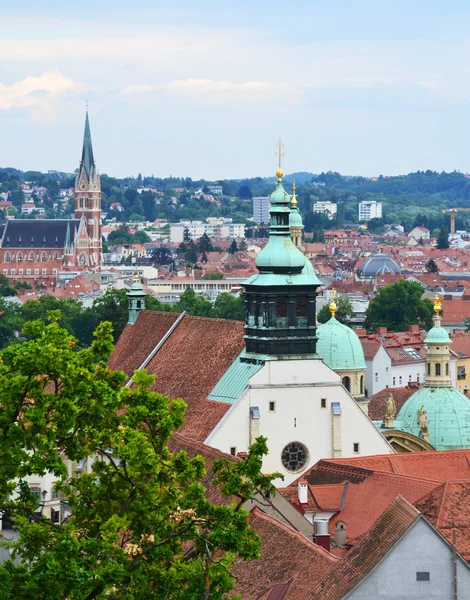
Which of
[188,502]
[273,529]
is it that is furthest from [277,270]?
[188,502]

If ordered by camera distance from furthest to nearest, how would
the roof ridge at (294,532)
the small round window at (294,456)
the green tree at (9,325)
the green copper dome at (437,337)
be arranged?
the green tree at (9,325) < the green copper dome at (437,337) < the small round window at (294,456) < the roof ridge at (294,532)

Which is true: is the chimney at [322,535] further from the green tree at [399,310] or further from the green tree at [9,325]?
the green tree at [399,310]

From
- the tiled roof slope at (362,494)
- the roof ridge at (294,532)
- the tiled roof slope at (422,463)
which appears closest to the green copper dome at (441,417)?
the tiled roof slope at (422,463)

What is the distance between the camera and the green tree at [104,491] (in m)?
29.3

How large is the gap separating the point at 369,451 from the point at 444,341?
11.8m

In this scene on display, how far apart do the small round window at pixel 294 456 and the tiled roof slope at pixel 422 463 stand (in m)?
2.81

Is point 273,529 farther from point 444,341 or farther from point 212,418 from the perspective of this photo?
point 444,341

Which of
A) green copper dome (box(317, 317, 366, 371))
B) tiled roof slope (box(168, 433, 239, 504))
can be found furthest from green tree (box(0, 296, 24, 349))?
tiled roof slope (box(168, 433, 239, 504))

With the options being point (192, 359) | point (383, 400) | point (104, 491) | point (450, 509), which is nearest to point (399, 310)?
point (383, 400)

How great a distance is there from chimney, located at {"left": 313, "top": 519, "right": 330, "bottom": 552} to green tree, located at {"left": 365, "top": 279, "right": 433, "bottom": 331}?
101955mm

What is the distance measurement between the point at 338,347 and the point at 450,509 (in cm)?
3224

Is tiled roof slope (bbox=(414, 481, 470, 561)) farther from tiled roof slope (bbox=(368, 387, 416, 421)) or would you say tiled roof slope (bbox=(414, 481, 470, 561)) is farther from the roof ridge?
tiled roof slope (bbox=(368, 387, 416, 421))

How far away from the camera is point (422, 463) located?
179 ft

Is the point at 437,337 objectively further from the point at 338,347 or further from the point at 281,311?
the point at 281,311
